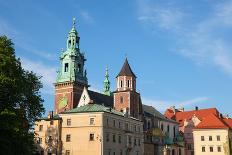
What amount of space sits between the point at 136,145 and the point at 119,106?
13.1 meters

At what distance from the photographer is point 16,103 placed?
5038 centimetres

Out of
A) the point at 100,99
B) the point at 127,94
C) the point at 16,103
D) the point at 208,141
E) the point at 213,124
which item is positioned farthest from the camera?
the point at 213,124

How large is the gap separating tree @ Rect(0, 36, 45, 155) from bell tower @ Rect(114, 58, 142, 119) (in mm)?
40636

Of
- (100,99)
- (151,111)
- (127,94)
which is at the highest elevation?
(127,94)

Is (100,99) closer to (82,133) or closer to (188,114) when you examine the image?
(82,133)

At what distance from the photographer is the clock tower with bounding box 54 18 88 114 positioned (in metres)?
95.4

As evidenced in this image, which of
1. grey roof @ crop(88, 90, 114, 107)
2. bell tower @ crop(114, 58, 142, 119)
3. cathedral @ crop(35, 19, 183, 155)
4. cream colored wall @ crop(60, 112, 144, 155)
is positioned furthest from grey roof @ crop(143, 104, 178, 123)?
cream colored wall @ crop(60, 112, 144, 155)

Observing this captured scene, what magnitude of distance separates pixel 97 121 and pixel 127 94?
22.6 meters

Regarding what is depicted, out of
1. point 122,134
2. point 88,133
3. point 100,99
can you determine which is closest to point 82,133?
point 88,133

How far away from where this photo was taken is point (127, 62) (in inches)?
3858

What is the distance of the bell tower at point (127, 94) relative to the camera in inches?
3681

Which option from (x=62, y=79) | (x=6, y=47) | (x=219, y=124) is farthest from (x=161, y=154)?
(x=6, y=47)

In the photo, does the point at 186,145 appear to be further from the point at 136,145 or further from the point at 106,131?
the point at 106,131

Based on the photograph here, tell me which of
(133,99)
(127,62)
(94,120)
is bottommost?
(94,120)
